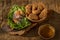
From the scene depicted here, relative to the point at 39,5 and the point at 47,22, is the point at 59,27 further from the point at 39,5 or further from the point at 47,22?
the point at 39,5

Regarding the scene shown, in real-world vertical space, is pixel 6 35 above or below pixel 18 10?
below

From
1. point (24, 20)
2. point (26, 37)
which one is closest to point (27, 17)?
point (24, 20)

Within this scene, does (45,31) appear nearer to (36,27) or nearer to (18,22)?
(36,27)

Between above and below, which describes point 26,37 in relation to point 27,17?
below

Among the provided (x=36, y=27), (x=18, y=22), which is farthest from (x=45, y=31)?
(x=18, y=22)

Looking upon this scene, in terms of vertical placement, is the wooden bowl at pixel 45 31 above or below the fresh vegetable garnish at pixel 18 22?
below

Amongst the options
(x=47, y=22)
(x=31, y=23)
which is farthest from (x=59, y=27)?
(x=31, y=23)

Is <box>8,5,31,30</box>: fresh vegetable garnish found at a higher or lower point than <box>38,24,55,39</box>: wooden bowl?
higher

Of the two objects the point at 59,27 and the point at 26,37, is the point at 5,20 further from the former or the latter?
the point at 59,27
